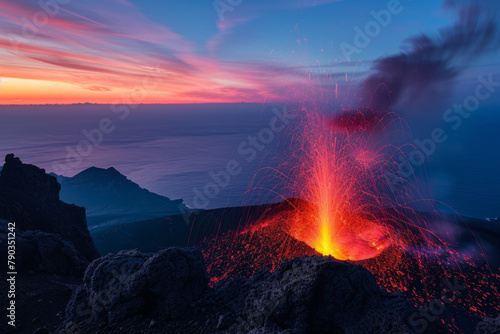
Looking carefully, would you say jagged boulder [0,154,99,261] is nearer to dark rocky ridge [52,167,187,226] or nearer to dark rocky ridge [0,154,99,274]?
dark rocky ridge [0,154,99,274]

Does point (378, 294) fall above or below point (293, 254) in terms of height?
above

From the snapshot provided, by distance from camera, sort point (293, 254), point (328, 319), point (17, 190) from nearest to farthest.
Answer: point (328, 319) < point (293, 254) < point (17, 190)

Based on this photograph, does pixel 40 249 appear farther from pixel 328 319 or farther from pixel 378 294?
pixel 378 294

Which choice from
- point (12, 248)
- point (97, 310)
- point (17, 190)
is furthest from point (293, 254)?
point (17, 190)

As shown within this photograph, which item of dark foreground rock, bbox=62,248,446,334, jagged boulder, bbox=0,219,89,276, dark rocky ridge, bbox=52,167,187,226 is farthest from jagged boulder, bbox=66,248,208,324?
dark rocky ridge, bbox=52,167,187,226

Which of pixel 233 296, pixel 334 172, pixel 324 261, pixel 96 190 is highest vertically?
pixel 324 261

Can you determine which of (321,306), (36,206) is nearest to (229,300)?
(321,306)

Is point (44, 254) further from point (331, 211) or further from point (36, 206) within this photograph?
point (331, 211)

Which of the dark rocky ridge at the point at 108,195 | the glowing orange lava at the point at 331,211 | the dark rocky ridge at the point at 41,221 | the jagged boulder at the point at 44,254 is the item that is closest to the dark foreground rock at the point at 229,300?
the jagged boulder at the point at 44,254
